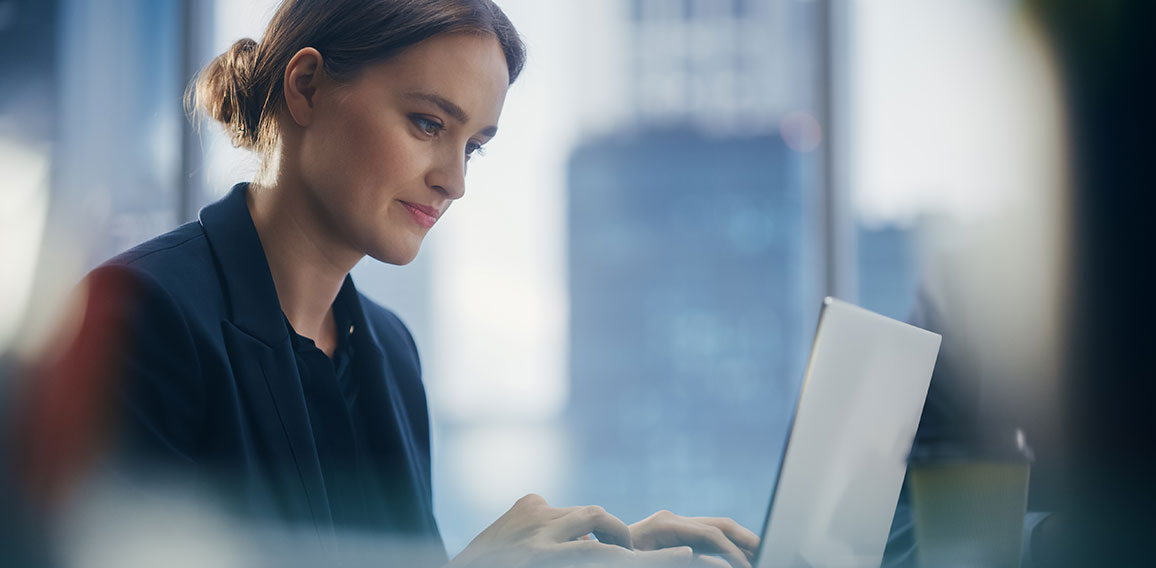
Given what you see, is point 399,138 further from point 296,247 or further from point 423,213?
point 296,247

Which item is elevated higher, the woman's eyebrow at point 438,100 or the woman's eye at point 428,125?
the woman's eyebrow at point 438,100

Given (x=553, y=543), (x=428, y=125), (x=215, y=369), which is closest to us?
(x=553, y=543)

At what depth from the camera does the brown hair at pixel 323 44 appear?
909 millimetres

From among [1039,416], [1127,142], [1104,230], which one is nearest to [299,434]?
[1104,230]

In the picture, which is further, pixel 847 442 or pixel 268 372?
pixel 268 372

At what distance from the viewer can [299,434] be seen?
2.81ft

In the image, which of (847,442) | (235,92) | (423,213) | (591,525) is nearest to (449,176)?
(423,213)

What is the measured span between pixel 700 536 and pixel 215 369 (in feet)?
1.69

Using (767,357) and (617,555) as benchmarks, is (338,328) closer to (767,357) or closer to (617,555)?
(617,555)

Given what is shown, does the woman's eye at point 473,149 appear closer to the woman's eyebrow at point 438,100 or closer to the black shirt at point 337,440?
the woman's eyebrow at point 438,100

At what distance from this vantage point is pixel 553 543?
2.11 feet

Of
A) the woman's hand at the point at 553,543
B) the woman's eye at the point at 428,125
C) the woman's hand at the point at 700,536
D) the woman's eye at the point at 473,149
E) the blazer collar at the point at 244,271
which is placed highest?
the woman's eye at the point at 428,125

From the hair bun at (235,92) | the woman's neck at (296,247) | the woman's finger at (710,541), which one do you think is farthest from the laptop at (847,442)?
the hair bun at (235,92)

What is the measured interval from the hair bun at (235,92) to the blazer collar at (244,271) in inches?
5.0
